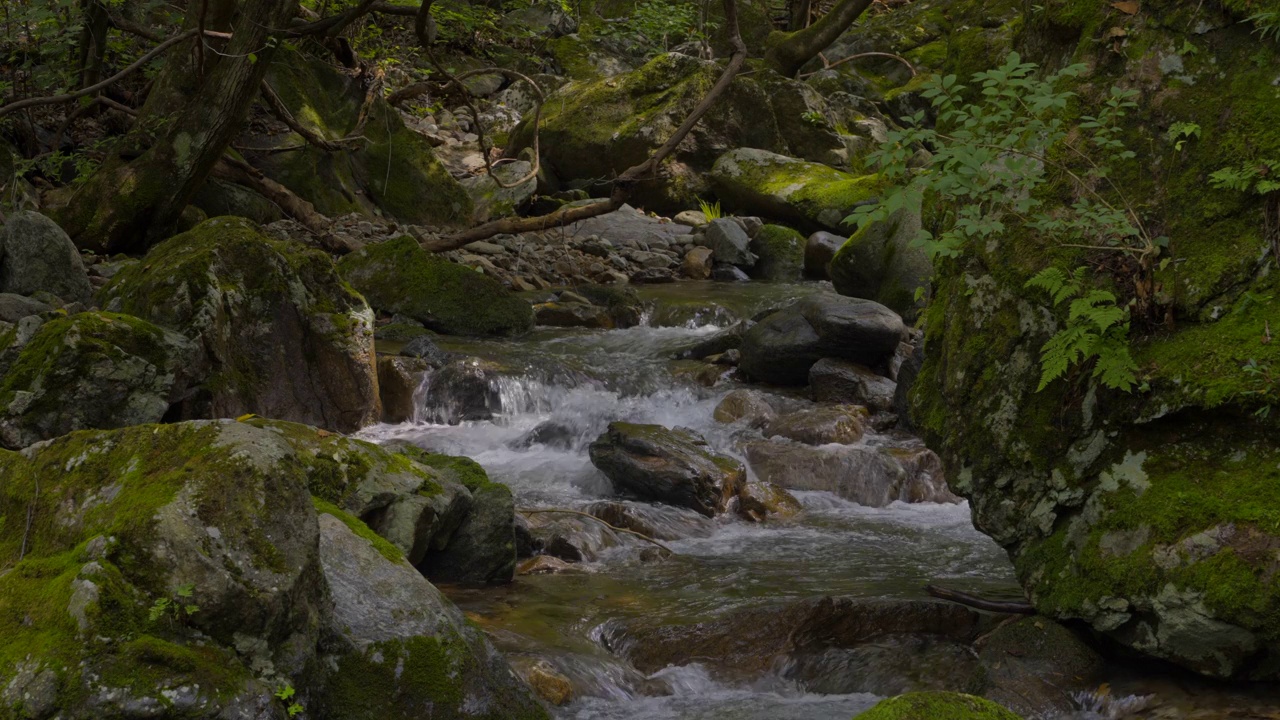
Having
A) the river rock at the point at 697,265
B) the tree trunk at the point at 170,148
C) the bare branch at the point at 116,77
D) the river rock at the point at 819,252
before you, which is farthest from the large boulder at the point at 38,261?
the river rock at the point at 819,252

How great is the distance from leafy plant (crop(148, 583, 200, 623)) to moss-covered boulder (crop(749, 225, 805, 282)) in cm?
1339

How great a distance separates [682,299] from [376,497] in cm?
919

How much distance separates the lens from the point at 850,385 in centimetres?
1023

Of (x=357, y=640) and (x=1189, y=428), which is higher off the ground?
(x=1189, y=428)

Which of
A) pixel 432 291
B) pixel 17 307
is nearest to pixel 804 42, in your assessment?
pixel 432 291

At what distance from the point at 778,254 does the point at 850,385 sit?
6.27m

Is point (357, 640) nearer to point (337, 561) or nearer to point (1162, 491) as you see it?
point (337, 561)

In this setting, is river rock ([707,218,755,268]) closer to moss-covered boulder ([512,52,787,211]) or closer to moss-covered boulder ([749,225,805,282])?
moss-covered boulder ([749,225,805,282])

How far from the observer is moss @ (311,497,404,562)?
3.90 m

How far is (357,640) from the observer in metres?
3.47

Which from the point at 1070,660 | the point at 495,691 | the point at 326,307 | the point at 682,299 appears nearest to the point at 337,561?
the point at 495,691

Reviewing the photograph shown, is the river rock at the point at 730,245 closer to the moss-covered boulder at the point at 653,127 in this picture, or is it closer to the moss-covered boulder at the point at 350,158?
the moss-covered boulder at the point at 653,127

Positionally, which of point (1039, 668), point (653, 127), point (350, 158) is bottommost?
point (350, 158)

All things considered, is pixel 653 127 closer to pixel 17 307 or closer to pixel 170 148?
pixel 170 148
